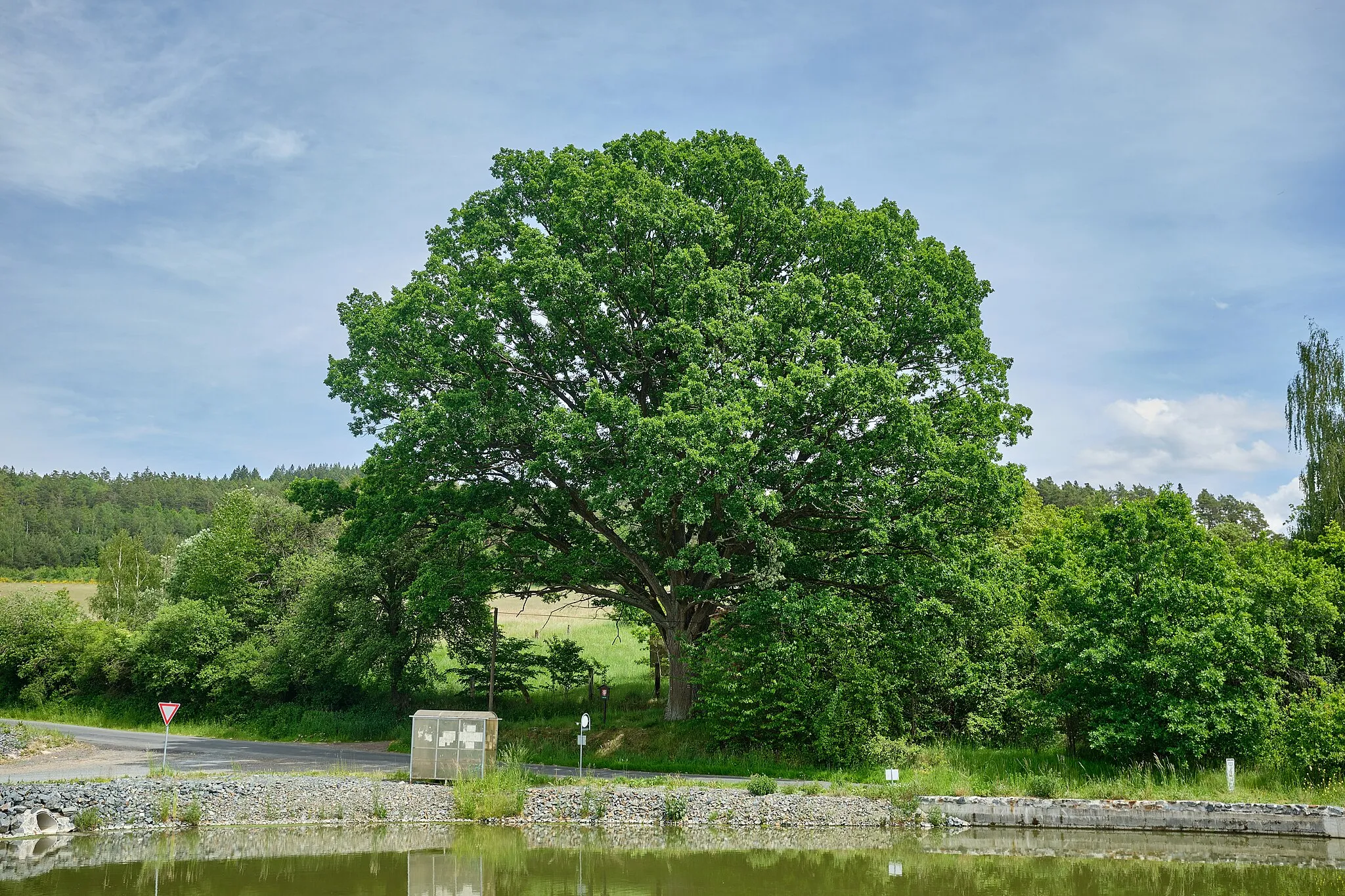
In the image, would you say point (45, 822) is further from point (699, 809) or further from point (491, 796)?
point (699, 809)

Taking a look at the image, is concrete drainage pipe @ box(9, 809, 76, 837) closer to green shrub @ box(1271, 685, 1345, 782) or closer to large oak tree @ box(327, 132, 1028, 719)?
large oak tree @ box(327, 132, 1028, 719)

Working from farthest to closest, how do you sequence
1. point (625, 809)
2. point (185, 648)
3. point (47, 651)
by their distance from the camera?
point (47, 651)
point (185, 648)
point (625, 809)

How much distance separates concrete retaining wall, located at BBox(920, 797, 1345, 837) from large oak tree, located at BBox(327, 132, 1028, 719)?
6.22 m

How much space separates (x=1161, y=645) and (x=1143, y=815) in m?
3.55

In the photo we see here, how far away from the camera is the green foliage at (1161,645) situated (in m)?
19.5

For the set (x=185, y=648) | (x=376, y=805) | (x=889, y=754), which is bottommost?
(x=376, y=805)

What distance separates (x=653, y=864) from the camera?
1505cm

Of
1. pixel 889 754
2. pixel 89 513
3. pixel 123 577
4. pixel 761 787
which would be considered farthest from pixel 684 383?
pixel 89 513

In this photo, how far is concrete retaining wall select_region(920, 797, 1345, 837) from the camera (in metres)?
17.7

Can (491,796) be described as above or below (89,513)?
below

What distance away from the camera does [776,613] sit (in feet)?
77.6

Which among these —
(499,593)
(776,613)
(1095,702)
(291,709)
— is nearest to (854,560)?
(776,613)

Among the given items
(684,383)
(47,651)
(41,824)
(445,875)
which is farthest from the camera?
(47,651)

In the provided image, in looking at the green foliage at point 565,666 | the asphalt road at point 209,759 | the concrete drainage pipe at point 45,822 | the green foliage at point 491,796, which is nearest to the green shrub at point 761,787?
the asphalt road at point 209,759
